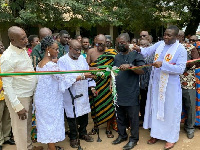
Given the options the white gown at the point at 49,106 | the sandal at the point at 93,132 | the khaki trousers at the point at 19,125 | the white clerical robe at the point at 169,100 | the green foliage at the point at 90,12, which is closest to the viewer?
the khaki trousers at the point at 19,125

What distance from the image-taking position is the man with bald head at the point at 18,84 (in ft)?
9.98

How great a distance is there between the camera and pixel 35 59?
4.13 meters

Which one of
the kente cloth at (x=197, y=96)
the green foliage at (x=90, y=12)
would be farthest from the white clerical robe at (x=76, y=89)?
the green foliage at (x=90, y=12)

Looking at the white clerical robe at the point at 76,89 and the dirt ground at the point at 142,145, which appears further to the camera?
the dirt ground at the point at 142,145

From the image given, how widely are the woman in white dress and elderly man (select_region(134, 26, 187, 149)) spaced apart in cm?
153

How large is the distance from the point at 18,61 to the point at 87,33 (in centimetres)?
1451

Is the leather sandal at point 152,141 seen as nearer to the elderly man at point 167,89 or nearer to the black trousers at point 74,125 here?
the elderly man at point 167,89

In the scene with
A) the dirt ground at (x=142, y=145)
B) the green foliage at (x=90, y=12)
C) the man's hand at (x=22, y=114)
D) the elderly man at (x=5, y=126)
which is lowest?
the dirt ground at (x=142, y=145)

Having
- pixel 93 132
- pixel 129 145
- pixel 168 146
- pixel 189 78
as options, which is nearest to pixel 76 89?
pixel 93 132

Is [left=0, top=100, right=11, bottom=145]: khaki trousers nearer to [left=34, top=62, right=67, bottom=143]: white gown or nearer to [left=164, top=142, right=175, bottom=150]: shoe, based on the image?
[left=34, top=62, right=67, bottom=143]: white gown

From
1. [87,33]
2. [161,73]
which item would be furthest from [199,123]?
[87,33]

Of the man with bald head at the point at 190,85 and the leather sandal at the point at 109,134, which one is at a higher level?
the man with bald head at the point at 190,85

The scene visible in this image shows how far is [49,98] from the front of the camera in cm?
342

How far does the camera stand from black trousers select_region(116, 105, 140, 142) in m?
3.84
